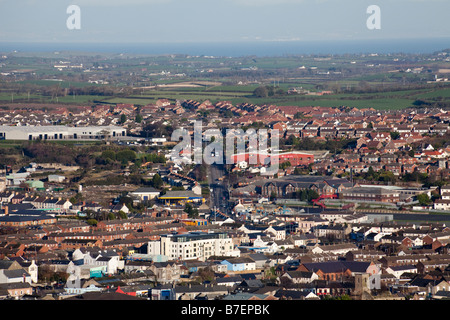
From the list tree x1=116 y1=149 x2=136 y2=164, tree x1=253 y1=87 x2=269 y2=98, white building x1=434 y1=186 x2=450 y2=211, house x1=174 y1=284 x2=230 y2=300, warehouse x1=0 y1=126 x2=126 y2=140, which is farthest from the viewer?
tree x1=253 y1=87 x2=269 y2=98

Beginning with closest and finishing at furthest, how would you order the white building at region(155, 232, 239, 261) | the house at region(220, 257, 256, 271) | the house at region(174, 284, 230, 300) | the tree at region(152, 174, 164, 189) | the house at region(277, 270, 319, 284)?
the house at region(174, 284, 230, 300) → the house at region(277, 270, 319, 284) → the house at region(220, 257, 256, 271) → the white building at region(155, 232, 239, 261) → the tree at region(152, 174, 164, 189)

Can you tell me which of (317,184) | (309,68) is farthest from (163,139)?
(309,68)

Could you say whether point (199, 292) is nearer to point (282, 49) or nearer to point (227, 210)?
point (227, 210)

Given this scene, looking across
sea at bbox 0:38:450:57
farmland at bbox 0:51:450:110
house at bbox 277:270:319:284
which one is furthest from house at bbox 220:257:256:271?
sea at bbox 0:38:450:57

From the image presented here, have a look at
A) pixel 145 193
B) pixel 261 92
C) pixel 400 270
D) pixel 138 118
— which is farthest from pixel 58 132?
pixel 400 270

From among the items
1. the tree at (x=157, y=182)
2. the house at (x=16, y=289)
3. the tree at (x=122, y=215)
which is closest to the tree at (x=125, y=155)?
the tree at (x=157, y=182)

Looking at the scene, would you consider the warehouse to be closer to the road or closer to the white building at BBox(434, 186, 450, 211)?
the road
